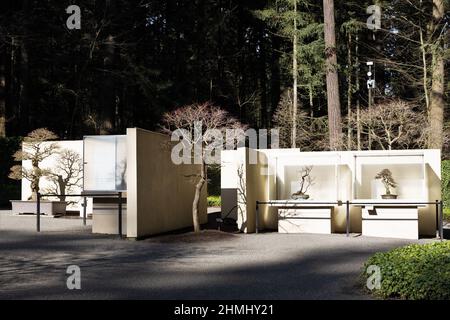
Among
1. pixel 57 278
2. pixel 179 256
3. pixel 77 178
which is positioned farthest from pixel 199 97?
pixel 57 278

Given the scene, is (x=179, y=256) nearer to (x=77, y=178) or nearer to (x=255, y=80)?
A: (x=77, y=178)

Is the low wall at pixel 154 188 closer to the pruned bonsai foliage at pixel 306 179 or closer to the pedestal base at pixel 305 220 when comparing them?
the pedestal base at pixel 305 220

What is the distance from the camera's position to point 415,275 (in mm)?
5887

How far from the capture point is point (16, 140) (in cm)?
2225

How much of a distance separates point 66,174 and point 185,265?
1047 centimetres

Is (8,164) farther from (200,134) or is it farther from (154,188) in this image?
(200,134)

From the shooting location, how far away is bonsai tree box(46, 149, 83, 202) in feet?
58.7

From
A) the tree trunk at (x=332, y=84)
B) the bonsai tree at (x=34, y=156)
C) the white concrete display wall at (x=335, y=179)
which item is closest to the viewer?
the white concrete display wall at (x=335, y=179)

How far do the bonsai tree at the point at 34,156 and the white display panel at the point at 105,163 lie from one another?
3926 millimetres

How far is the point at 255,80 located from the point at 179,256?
79.5ft

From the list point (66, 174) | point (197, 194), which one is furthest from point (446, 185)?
point (66, 174)

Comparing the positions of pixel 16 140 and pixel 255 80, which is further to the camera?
pixel 255 80

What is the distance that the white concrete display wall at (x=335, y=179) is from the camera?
13719 millimetres

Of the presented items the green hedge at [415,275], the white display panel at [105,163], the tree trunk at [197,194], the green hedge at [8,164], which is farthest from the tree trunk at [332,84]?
the green hedge at [415,275]
